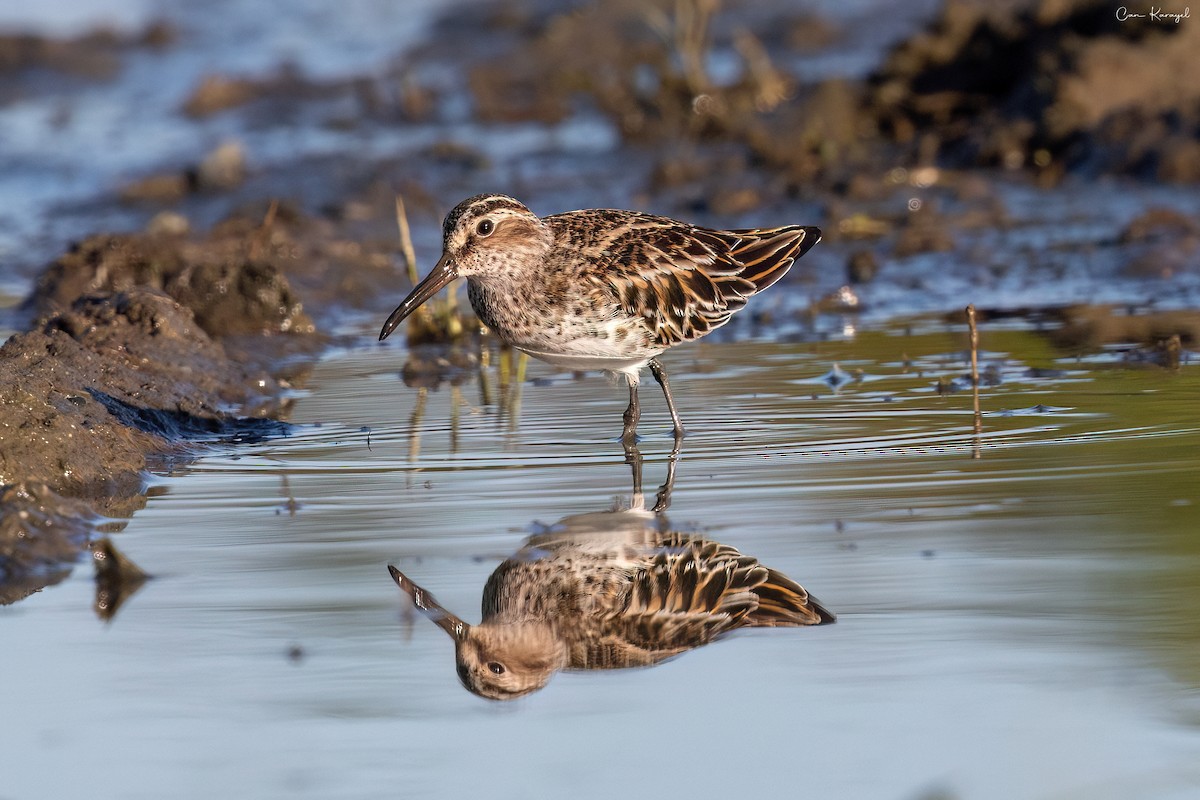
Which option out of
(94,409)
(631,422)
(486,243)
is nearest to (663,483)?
(631,422)

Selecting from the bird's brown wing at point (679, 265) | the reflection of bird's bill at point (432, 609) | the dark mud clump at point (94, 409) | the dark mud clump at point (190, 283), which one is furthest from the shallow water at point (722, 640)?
the dark mud clump at point (190, 283)

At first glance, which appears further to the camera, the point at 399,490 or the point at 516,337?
the point at 516,337

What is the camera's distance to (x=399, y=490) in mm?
6461

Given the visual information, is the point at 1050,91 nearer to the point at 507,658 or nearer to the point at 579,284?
the point at 579,284

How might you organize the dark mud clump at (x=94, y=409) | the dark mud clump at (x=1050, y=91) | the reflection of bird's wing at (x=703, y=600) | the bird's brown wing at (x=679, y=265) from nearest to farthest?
the reflection of bird's wing at (x=703, y=600) → the dark mud clump at (x=94, y=409) → the bird's brown wing at (x=679, y=265) → the dark mud clump at (x=1050, y=91)

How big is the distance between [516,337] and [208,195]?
809cm

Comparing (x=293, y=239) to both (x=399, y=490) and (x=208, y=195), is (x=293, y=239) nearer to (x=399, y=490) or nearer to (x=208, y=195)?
(x=208, y=195)

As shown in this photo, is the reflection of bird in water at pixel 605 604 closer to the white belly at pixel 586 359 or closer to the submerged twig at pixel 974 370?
the white belly at pixel 586 359

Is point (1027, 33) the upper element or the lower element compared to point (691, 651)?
upper

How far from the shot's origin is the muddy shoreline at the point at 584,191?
762 centimetres

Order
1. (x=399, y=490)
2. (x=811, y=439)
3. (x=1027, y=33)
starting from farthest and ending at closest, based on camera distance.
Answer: (x=1027, y=33) < (x=811, y=439) < (x=399, y=490)

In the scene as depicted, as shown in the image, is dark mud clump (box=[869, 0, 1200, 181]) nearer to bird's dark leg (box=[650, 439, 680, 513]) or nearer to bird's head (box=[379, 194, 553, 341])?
bird's head (box=[379, 194, 553, 341])

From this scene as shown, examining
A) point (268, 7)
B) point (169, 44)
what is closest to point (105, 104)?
point (169, 44)

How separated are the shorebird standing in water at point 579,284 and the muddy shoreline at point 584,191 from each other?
3.82 feet
